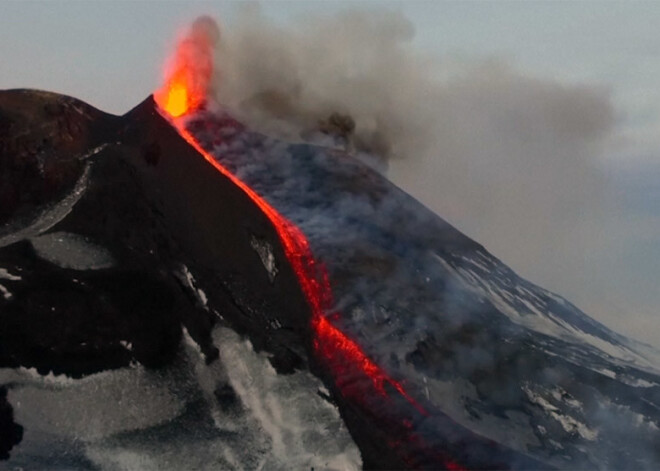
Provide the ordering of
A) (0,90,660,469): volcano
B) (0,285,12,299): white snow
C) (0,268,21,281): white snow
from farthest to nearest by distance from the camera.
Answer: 1. (0,268,21,281): white snow
2. (0,285,12,299): white snow
3. (0,90,660,469): volcano

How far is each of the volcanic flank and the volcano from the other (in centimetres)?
3

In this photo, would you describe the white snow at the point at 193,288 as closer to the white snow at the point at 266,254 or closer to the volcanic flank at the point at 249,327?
the volcanic flank at the point at 249,327

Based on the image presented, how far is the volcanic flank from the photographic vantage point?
15008mm

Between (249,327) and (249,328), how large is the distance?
22 millimetres

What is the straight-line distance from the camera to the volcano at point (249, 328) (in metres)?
15.0

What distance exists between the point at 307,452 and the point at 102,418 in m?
3.36

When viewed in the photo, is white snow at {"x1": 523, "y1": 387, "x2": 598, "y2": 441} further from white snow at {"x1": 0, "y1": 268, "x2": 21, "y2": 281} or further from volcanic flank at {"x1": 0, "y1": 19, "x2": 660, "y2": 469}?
white snow at {"x1": 0, "y1": 268, "x2": 21, "y2": 281}

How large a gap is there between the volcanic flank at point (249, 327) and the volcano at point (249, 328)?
3cm

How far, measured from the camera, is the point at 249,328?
649 inches

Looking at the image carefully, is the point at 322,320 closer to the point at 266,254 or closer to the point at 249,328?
the point at 249,328

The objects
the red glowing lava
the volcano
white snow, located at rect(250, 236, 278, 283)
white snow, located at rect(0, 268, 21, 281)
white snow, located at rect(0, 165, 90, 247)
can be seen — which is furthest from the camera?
white snow, located at rect(0, 165, 90, 247)

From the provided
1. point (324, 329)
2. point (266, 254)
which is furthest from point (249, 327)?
point (324, 329)

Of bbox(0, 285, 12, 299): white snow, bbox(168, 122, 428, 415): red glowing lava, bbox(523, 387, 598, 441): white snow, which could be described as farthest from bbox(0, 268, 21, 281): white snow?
bbox(523, 387, 598, 441): white snow

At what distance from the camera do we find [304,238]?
55.9 ft
